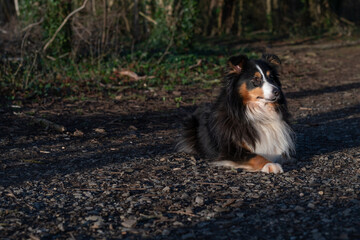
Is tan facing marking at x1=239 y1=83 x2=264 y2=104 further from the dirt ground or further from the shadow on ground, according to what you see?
the shadow on ground

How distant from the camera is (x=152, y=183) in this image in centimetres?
524

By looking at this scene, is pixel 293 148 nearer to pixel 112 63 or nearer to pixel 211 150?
pixel 211 150

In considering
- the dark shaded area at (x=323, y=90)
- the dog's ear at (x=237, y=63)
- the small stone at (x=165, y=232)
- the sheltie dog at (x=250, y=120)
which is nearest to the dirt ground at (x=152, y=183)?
the small stone at (x=165, y=232)

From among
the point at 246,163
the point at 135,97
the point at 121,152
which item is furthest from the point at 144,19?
the point at 246,163

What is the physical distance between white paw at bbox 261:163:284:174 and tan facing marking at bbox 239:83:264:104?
32.5 inches

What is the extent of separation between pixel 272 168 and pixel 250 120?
715mm

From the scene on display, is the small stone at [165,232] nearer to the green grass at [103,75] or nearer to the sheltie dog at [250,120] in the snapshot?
the sheltie dog at [250,120]

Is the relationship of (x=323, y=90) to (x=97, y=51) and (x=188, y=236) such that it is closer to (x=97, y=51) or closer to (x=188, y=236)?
(x=97, y=51)

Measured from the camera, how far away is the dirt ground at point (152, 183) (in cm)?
394

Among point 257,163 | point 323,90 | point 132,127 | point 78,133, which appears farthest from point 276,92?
point 323,90

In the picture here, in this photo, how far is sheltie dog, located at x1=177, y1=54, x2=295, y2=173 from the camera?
5719 mm

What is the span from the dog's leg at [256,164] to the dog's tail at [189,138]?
85cm

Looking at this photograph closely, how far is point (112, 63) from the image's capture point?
528 inches

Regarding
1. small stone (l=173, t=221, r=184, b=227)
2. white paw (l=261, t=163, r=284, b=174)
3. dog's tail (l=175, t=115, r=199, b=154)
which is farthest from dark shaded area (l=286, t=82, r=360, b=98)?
small stone (l=173, t=221, r=184, b=227)
